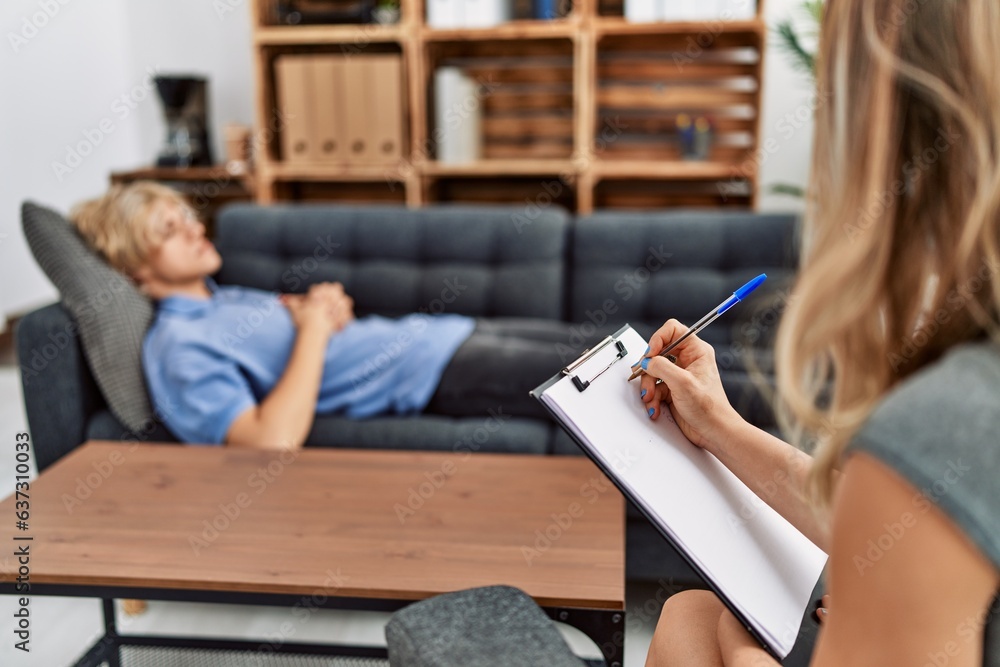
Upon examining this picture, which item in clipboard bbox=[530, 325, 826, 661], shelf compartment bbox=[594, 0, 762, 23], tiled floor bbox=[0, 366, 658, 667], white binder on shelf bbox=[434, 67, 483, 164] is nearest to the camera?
clipboard bbox=[530, 325, 826, 661]

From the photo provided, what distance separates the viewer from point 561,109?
10.6 ft

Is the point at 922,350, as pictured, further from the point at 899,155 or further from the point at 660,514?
the point at 660,514

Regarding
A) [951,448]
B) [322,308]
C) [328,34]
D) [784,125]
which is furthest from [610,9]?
[951,448]

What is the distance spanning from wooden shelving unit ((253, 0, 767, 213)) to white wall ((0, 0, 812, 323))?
594mm

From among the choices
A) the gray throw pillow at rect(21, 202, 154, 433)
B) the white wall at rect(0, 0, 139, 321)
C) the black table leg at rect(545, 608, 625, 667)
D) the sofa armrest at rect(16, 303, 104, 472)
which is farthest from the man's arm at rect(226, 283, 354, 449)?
the white wall at rect(0, 0, 139, 321)

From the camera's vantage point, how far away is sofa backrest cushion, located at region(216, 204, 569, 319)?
2.32 meters

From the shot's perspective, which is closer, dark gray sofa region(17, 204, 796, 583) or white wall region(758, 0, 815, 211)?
dark gray sofa region(17, 204, 796, 583)

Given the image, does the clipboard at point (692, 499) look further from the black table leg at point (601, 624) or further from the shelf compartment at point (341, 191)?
the shelf compartment at point (341, 191)

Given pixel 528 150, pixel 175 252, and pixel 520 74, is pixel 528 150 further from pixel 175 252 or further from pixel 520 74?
pixel 175 252

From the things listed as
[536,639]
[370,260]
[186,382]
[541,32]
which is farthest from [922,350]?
[541,32]

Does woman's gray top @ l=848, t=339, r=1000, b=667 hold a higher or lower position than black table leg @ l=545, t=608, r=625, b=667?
higher

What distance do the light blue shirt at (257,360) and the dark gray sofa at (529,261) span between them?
22 cm

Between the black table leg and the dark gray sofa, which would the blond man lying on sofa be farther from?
the black table leg

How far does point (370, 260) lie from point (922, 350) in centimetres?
193
